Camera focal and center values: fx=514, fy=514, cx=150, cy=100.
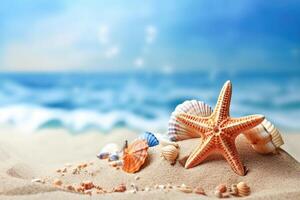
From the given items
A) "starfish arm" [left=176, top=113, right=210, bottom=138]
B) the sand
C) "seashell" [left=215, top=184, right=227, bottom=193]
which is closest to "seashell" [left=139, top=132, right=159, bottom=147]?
the sand

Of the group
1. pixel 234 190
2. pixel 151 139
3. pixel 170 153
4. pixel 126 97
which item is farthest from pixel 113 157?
pixel 126 97

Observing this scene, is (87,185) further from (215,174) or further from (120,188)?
(215,174)

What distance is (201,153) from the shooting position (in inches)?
63.4

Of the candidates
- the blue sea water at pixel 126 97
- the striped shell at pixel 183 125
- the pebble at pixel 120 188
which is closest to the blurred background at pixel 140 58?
the blue sea water at pixel 126 97

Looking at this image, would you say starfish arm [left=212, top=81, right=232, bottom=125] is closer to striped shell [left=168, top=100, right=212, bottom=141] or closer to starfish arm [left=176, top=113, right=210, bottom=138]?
starfish arm [left=176, top=113, right=210, bottom=138]

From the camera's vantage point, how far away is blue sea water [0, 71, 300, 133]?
3391mm

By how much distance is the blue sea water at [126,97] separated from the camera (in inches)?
133

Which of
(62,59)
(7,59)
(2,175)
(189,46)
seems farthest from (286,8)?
(2,175)

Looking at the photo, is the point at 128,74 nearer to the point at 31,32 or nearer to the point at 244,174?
the point at 31,32

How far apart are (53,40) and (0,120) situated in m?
0.70

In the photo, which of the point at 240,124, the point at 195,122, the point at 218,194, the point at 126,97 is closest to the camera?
the point at 218,194

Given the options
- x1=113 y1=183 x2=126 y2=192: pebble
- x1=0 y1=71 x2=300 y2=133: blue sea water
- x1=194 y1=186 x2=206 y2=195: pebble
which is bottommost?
x1=194 y1=186 x2=206 y2=195: pebble

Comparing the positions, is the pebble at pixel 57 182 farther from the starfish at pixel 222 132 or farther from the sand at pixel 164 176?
the starfish at pixel 222 132

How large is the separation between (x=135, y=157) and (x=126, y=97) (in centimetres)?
193
